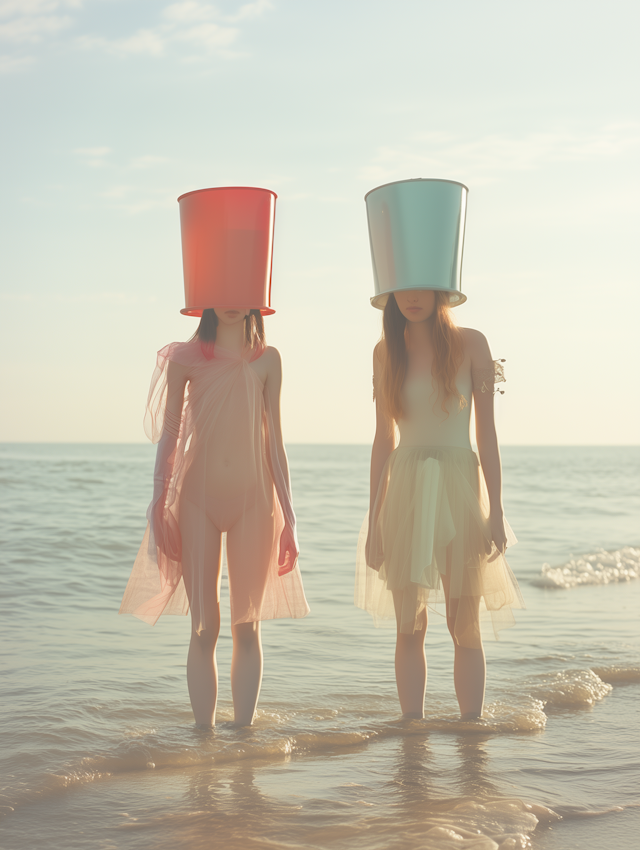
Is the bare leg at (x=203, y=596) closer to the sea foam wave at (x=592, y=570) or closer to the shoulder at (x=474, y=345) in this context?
the shoulder at (x=474, y=345)

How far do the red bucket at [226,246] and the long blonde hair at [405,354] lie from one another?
1.73 feet

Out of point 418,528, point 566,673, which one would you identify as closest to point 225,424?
point 418,528

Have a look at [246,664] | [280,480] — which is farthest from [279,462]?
[246,664]

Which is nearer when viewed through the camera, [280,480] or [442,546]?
[442,546]

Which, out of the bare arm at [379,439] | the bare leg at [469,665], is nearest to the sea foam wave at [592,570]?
the bare leg at [469,665]

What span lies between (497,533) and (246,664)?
1150 mm

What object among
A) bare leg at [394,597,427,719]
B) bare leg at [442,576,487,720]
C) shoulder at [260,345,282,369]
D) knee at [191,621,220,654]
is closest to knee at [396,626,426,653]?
bare leg at [394,597,427,719]

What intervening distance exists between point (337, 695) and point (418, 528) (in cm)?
134

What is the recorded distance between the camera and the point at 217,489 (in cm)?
316

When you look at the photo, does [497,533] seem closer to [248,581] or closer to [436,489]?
[436,489]

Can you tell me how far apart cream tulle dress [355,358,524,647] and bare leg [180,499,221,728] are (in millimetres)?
657

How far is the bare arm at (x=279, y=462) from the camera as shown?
3213 millimetres

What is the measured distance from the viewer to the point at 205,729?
3.23 m

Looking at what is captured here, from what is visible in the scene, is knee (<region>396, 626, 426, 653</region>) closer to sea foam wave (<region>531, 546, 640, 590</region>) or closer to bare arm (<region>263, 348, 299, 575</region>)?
bare arm (<region>263, 348, 299, 575</region>)
